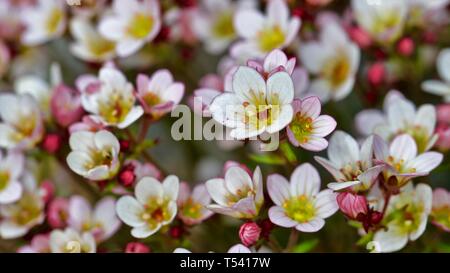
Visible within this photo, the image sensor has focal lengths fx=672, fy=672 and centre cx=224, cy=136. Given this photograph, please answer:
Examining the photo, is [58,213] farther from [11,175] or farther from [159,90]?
[159,90]

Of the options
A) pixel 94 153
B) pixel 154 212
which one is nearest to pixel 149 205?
pixel 154 212

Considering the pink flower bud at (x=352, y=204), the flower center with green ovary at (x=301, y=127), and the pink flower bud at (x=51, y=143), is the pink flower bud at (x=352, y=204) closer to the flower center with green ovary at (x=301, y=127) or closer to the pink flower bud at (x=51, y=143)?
the flower center with green ovary at (x=301, y=127)

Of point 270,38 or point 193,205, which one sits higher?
point 270,38

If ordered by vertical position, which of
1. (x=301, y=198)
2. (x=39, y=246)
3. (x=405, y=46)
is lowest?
(x=39, y=246)

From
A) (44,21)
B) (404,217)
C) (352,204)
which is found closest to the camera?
(352,204)

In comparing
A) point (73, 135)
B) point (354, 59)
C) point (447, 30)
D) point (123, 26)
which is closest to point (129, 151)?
point (73, 135)

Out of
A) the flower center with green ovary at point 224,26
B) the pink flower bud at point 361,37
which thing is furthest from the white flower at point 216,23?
the pink flower bud at point 361,37

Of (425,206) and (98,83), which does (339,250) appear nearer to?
(425,206)

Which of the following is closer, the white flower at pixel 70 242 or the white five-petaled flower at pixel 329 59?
the white flower at pixel 70 242
